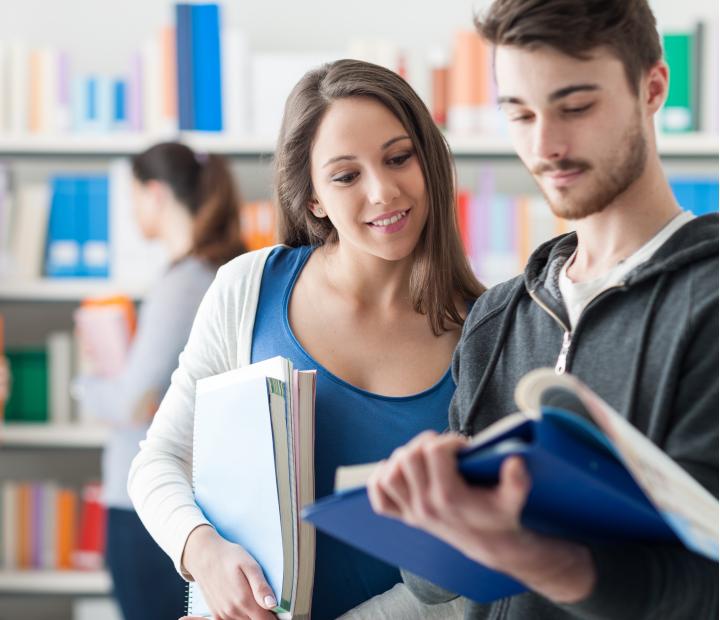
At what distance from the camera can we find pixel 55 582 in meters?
3.28

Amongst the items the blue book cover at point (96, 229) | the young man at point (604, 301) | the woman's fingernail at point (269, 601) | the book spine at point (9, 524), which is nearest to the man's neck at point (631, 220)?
the young man at point (604, 301)

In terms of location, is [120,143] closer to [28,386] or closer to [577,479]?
[28,386]

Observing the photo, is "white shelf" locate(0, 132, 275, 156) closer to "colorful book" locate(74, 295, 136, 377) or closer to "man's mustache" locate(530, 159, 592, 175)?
"colorful book" locate(74, 295, 136, 377)

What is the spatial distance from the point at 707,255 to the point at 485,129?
2308mm

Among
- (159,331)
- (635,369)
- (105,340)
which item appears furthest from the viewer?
(105,340)

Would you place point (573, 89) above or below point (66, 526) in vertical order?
above

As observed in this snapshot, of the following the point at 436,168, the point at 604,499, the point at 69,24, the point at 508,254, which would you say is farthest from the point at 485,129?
the point at 604,499

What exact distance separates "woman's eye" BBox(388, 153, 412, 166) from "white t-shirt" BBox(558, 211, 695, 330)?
1.31 feet

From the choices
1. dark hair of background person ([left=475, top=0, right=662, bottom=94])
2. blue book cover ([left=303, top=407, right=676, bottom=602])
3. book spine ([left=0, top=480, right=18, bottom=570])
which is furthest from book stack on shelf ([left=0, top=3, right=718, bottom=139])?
blue book cover ([left=303, top=407, right=676, bottom=602])

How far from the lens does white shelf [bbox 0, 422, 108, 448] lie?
3.27m

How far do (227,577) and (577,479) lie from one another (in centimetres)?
62

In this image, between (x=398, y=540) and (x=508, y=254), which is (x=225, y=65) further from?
(x=398, y=540)

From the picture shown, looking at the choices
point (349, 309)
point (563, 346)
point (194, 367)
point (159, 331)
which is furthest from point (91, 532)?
point (563, 346)

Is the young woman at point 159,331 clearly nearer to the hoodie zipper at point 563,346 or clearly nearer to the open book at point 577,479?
the hoodie zipper at point 563,346
